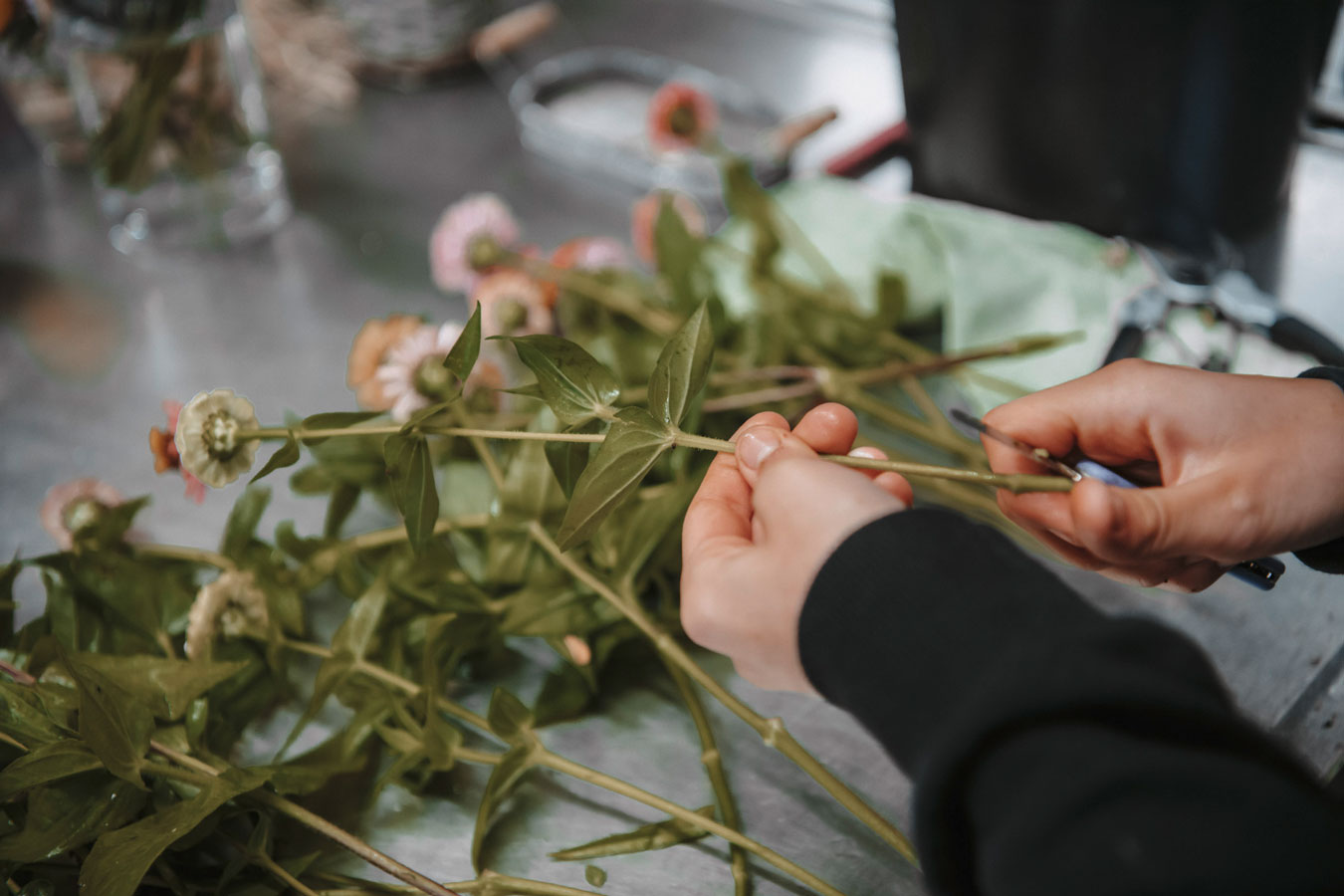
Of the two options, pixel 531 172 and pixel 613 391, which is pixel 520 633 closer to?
pixel 613 391

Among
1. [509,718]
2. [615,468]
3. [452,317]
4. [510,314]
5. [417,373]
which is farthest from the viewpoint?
[452,317]

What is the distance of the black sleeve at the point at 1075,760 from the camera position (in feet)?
0.83

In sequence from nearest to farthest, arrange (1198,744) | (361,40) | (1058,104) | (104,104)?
(1198,744)
(1058,104)
(104,104)
(361,40)

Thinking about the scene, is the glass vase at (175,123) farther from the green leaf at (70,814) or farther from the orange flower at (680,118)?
the green leaf at (70,814)

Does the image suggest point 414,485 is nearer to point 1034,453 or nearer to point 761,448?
point 761,448

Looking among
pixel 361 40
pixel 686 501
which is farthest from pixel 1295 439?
pixel 361 40

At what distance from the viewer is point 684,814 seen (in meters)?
0.44

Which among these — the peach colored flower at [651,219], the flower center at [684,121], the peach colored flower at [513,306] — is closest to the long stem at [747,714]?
the peach colored flower at [513,306]

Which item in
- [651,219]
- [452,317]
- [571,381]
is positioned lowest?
[452,317]

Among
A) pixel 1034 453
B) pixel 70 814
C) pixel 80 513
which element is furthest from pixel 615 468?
pixel 80 513

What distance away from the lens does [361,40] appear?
1.12 meters

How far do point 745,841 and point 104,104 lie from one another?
2.59 ft

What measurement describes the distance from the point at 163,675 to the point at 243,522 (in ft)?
0.37

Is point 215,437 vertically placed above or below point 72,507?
above
